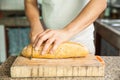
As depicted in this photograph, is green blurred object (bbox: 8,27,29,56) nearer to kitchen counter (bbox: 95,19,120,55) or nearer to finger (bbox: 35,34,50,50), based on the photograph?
kitchen counter (bbox: 95,19,120,55)

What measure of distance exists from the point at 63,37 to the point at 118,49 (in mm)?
898

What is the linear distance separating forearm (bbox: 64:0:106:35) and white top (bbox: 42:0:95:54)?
19 centimetres

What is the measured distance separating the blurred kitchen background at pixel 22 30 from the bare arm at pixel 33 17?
0.70m

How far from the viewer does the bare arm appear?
96 cm

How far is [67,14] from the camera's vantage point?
109 centimetres

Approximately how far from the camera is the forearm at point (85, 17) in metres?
0.84

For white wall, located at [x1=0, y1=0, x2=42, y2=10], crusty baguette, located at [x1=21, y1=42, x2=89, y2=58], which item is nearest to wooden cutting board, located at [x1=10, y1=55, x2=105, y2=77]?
crusty baguette, located at [x1=21, y1=42, x2=89, y2=58]

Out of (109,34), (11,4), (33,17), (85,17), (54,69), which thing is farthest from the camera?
(11,4)

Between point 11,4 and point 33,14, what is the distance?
7.06ft

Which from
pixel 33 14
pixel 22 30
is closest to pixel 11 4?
pixel 22 30

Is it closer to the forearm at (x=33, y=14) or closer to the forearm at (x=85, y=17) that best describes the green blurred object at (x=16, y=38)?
the forearm at (x=33, y=14)

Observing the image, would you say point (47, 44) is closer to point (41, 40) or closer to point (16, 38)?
point (41, 40)

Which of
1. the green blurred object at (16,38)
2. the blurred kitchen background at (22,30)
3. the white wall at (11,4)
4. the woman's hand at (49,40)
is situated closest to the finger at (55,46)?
the woman's hand at (49,40)

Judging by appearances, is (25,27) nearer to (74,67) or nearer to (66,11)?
(66,11)
